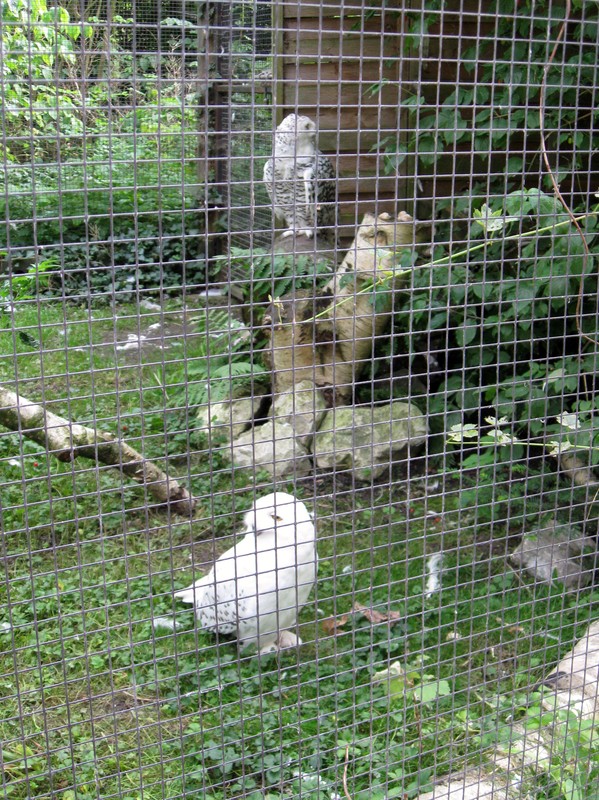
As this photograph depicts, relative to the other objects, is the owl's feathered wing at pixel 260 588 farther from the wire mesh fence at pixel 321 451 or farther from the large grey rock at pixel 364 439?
the large grey rock at pixel 364 439

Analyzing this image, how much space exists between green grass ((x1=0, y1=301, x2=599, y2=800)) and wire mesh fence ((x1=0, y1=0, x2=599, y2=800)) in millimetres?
17

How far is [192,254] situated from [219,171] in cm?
100

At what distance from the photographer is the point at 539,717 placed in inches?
73.7

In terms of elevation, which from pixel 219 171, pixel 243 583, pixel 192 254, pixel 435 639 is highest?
pixel 219 171

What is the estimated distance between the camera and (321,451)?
145 inches

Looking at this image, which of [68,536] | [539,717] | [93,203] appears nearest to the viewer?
[539,717]

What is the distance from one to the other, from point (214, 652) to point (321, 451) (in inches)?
49.1

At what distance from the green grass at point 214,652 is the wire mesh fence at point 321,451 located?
0.02 m

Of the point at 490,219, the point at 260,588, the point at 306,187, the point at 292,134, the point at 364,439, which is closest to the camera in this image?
the point at 490,219

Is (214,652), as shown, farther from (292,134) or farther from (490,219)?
(292,134)

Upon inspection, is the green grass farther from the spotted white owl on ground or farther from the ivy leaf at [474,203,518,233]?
the ivy leaf at [474,203,518,233]

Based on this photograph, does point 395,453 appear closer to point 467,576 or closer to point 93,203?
point 467,576

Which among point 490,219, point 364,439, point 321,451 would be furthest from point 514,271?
point 490,219

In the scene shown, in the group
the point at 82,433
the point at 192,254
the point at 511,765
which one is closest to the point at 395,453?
A: the point at 82,433
